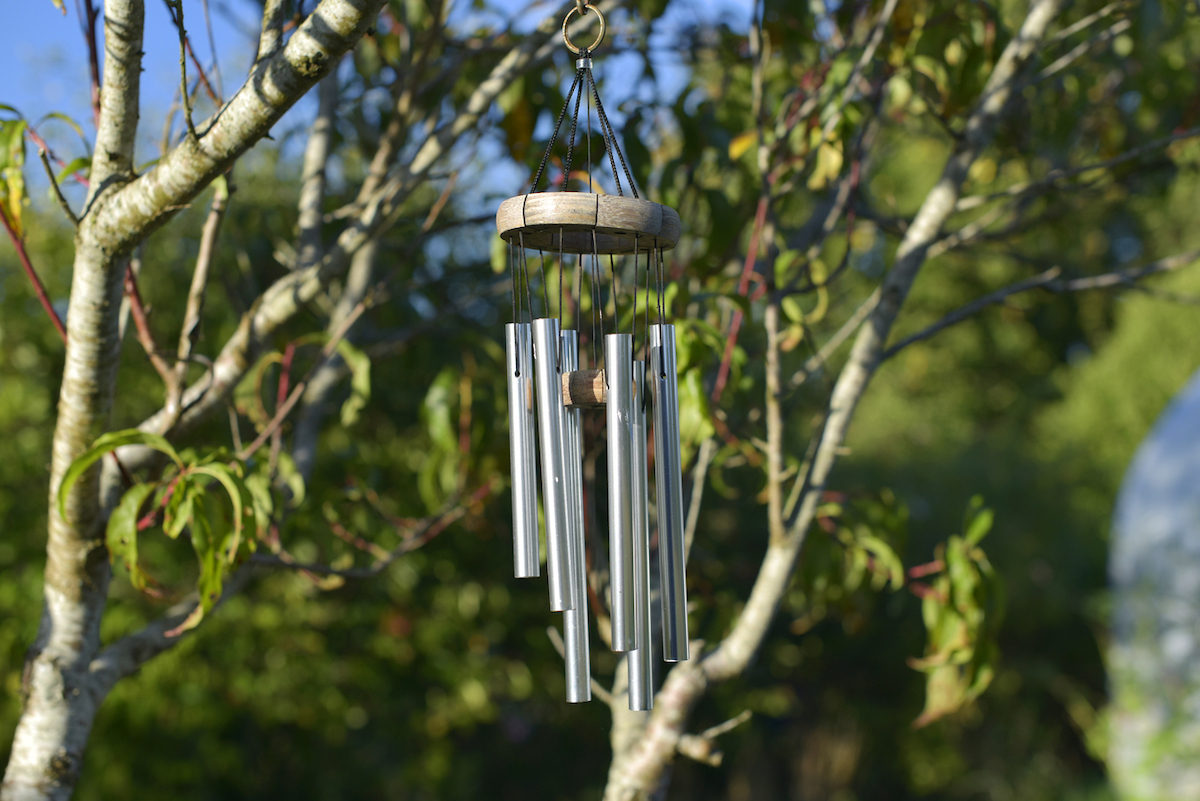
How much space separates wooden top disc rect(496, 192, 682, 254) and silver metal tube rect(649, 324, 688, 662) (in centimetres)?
17

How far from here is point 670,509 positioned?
4.78ft

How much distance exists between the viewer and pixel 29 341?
3785mm

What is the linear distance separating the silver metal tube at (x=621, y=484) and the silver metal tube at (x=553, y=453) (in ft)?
0.25

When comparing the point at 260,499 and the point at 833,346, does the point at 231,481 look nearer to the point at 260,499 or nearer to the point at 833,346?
the point at 260,499

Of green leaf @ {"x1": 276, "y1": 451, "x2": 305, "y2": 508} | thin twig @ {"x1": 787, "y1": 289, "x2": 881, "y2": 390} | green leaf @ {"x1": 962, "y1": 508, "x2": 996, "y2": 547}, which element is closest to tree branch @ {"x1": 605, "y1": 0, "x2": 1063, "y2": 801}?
thin twig @ {"x1": 787, "y1": 289, "x2": 881, "y2": 390}

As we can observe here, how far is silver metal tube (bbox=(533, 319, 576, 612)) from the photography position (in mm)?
1383

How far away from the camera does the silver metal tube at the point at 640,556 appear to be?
140cm

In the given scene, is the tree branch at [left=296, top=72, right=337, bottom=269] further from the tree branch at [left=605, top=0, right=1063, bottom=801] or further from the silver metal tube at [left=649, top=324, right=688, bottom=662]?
the tree branch at [left=605, top=0, right=1063, bottom=801]

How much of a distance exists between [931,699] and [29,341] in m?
3.84

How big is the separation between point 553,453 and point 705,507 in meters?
3.64

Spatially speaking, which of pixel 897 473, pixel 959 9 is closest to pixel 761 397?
pixel 959 9

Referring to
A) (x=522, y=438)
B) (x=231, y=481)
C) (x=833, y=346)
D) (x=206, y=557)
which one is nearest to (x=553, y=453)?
(x=522, y=438)

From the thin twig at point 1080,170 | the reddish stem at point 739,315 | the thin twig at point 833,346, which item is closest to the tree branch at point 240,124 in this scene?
the reddish stem at point 739,315

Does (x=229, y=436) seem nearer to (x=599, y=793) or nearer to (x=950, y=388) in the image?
(x=599, y=793)
